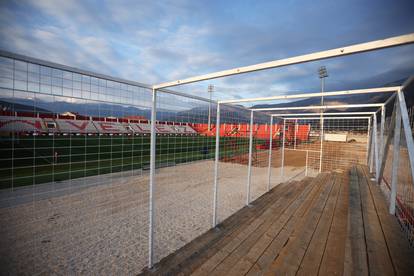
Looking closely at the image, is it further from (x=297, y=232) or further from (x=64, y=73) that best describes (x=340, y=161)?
(x=64, y=73)

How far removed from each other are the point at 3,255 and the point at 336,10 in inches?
319

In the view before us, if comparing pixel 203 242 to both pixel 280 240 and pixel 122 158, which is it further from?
pixel 122 158

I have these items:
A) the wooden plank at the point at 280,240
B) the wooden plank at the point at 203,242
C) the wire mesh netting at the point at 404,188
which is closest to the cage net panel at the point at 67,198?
the wooden plank at the point at 203,242

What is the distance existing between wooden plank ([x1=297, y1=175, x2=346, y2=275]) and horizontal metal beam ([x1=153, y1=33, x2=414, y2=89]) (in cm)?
179

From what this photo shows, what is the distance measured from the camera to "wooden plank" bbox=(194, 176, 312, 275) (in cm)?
161

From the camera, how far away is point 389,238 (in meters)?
1.70

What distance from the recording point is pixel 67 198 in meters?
4.26

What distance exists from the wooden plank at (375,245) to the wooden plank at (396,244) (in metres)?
0.03

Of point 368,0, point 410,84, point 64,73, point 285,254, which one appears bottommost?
point 285,254

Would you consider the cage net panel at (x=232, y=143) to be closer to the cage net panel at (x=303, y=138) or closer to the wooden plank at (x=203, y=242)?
the wooden plank at (x=203, y=242)

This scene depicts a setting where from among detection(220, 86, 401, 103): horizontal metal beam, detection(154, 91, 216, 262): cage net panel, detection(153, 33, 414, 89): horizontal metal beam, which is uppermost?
detection(220, 86, 401, 103): horizontal metal beam

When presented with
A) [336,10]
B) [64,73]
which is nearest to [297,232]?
[64,73]

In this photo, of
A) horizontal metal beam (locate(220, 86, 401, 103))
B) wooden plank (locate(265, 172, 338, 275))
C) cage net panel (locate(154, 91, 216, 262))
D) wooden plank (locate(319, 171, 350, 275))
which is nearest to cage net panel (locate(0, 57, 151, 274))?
cage net panel (locate(154, 91, 216, 262))

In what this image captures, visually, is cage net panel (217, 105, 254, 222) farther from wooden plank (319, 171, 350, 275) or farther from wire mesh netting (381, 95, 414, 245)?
wire mesh netting (381, 95, 414, 245)
